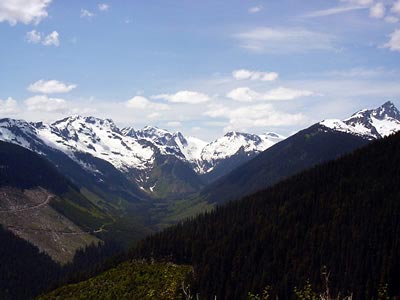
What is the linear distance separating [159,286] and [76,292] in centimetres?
3715

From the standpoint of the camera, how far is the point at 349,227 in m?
166

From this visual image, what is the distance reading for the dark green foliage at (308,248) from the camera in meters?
144

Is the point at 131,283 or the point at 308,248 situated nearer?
the point at 131,283

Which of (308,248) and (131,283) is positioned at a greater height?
(308,248)

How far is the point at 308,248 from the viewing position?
165m

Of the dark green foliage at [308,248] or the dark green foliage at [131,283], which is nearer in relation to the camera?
the dark green foliage at [308,248]

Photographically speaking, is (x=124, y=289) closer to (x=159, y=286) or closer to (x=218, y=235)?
(x=159, y=286)

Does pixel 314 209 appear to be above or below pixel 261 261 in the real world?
above

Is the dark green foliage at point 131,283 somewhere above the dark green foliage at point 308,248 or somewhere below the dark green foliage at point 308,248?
below

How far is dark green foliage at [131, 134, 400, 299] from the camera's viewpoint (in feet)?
473

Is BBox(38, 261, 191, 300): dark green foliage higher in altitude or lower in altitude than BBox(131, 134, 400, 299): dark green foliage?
lower

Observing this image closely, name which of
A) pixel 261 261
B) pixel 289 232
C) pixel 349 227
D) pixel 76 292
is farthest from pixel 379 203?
pixel 76 292

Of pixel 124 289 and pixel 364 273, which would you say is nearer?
pixel 364 273

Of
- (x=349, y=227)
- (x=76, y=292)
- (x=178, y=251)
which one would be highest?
(x=349, y=227)
